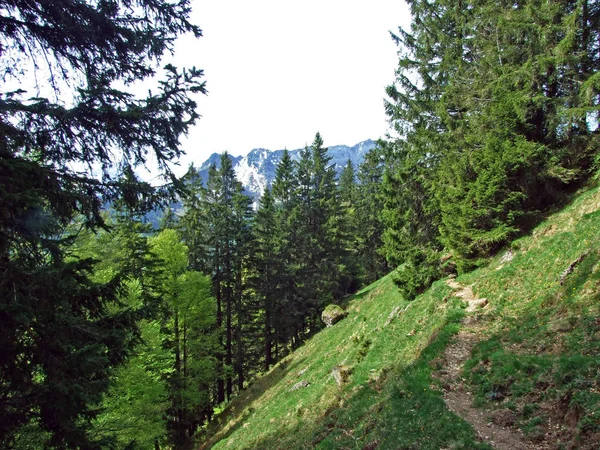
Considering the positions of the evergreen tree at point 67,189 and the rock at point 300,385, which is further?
the rock at point 300,385

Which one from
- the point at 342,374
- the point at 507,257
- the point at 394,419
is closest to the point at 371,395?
the point at 394,419

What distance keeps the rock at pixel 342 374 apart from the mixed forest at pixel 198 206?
249 inches

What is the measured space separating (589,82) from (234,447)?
2084 centimetres

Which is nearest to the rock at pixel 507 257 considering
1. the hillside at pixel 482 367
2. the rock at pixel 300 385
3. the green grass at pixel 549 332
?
the hillside at pixel 482 367

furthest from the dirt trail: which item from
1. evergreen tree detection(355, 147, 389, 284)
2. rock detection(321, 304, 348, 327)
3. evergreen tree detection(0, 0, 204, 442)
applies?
evergreen tree detection(355, 147, 389, 284)

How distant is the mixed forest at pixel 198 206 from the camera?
16.7ft

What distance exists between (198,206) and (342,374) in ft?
75.5

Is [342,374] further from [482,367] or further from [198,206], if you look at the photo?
[198,206]

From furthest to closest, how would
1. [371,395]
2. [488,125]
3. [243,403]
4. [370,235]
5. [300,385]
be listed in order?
[370,235] < [243,403] < [300,385] < [488,125] < [371,395]

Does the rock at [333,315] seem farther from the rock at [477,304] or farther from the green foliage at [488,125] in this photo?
the rock at [477,304]

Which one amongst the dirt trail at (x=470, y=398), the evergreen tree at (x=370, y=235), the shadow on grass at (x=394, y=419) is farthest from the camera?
the evergreen tree at (x=370, y=235)

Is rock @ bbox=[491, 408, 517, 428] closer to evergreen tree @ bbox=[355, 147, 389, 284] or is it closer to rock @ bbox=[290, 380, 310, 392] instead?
rock @ bbox=[290, 380, 310, 392]

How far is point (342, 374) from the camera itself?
1455 centimetres

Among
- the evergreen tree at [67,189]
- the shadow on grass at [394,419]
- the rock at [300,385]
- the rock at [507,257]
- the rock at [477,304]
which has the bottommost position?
the rock at [300,385]
